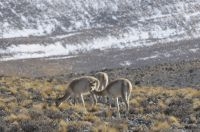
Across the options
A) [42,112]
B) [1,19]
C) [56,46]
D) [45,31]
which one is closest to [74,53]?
[56,46]

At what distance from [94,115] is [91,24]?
326 feet

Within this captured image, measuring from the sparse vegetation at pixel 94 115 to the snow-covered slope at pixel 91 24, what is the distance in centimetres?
7293

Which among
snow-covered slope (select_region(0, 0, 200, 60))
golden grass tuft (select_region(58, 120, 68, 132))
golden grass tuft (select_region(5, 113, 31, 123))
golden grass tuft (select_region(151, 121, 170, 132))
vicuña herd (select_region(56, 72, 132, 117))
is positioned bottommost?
golden grass tuft (select_region(151, 121, 170, 132))

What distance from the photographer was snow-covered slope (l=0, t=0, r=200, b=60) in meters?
103

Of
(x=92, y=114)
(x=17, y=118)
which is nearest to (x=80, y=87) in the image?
(x=92, y=114)

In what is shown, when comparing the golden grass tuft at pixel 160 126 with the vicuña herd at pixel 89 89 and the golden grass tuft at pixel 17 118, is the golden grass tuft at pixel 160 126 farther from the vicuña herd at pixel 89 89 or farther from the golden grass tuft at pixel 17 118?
the golden grass tuft at pixel 17 118

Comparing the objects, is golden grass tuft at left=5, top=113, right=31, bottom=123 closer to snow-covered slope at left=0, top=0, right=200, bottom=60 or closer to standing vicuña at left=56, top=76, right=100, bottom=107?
standing vicuña at left=56, top=76, right=100, bottom=107

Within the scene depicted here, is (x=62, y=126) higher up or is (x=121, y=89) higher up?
(x=121, y=89)

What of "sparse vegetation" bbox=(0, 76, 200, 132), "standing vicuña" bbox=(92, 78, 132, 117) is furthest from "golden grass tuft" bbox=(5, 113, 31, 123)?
"standing vicuña" bbox=(92, 78, 132, 117)

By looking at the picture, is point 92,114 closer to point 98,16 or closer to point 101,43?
point 101,43

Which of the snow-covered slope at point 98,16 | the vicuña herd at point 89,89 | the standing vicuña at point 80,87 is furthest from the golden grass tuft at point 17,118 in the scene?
the snow-covered slope at point 98,16

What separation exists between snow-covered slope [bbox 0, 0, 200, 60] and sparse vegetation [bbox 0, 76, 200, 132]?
72.9m

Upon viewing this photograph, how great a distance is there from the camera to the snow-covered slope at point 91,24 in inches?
4070

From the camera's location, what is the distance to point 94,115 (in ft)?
60.3
